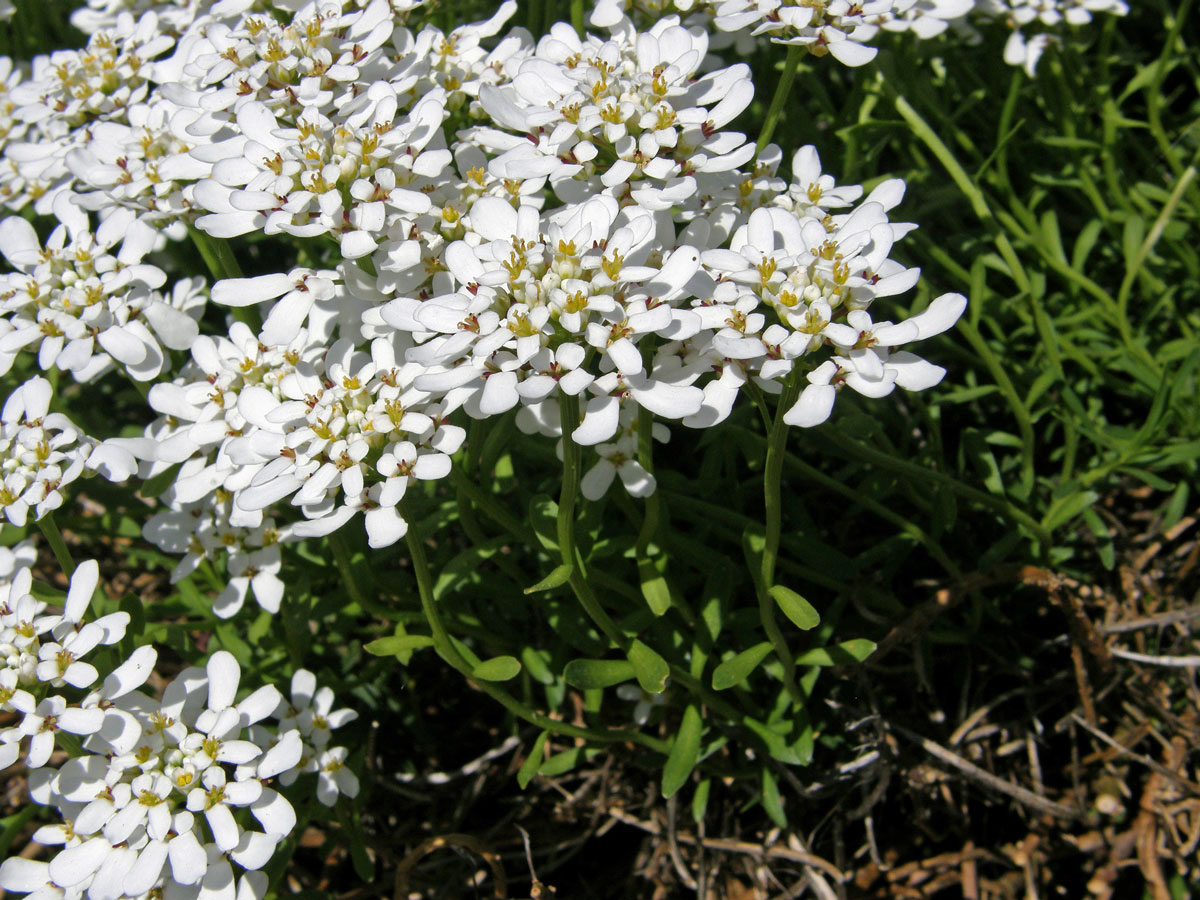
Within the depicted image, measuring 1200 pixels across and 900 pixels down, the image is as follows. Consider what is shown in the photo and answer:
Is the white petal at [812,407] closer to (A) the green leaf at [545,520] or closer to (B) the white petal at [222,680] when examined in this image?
(A) the green leaf at [545,520]

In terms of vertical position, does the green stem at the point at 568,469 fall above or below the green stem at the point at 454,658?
above

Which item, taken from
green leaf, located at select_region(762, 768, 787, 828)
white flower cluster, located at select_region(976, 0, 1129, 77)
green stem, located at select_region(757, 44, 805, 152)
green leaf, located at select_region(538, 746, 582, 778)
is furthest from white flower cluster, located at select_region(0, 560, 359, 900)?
white flower cluster, located at select_region(976, 0, 1129, 77)

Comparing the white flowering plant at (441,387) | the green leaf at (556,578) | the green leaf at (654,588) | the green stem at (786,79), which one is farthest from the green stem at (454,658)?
the green stem at (786,79)

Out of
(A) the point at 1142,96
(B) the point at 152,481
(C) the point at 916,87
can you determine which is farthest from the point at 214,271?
(A) the point at 1142,96

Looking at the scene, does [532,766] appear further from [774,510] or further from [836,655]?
[774,510]

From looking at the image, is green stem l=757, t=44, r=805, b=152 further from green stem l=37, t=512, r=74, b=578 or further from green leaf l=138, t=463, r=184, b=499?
green stem l=37, t=512, r=74, b=578
